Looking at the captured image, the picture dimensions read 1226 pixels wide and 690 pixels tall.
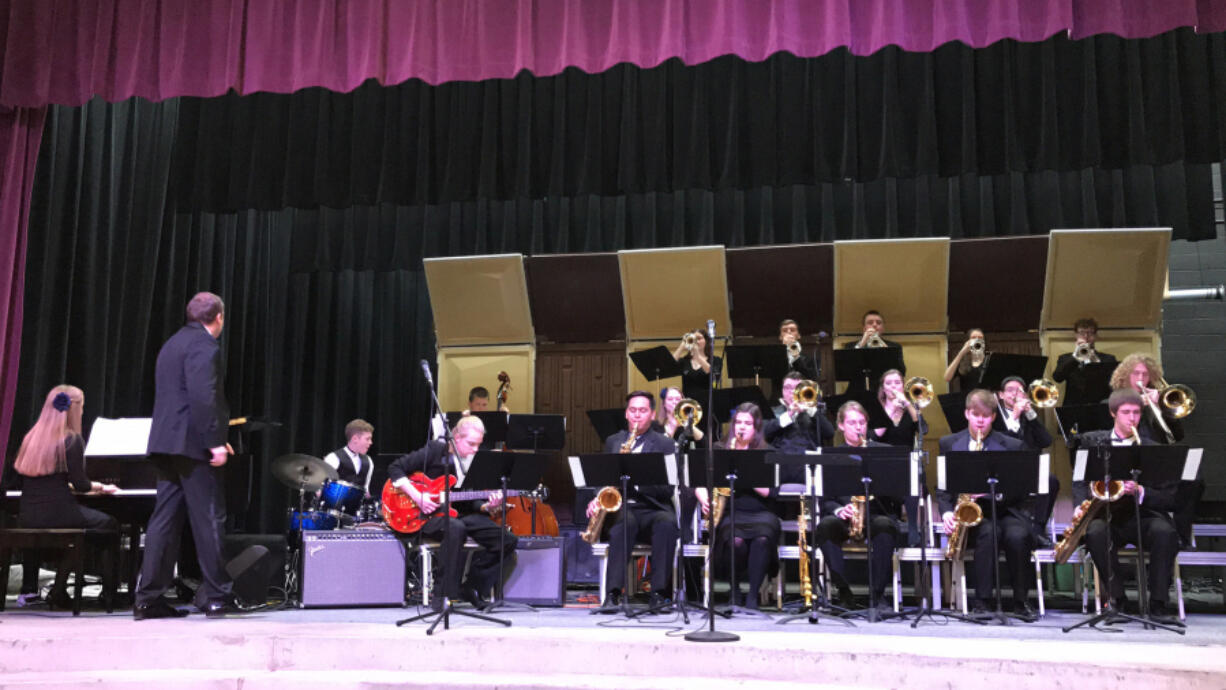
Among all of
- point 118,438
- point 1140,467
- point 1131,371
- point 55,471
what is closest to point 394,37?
point 118,438

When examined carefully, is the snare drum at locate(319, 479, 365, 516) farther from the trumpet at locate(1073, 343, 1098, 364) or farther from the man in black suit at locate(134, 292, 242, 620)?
the trumpet at locate(1073, 343, 1098, 364)

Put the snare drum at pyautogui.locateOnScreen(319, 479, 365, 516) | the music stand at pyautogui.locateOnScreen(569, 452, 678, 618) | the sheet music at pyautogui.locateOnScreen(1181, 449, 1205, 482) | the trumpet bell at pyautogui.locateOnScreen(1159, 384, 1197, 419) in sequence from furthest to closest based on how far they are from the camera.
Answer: the snare drum at pyautogui.locateOnScreen(319, 479, 365, 516) < the trumpet bell at pyautogui.locateOnScreen(1159, 384, 1197, 419) < the music stand at pyautogui.locateOnScreen(569, 452, 678, 618) < the sheet music at pyautogui.locateOnScreen(1181, 449, 1205, 482)

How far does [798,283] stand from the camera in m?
9.92

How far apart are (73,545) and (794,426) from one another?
15.8 ft

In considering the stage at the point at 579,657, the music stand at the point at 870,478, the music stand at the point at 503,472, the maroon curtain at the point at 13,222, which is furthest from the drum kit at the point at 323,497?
the music stand at the point at 870,478

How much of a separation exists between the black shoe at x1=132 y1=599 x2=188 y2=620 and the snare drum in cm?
171

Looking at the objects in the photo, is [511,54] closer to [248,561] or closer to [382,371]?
[248,561]

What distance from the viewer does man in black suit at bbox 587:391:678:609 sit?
22.4 ft

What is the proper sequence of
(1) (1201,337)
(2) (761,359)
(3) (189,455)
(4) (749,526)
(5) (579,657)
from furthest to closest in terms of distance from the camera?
(1) (1201,337), (2) (761,359), (4) (749,526), (3) (189,455), (5) (579,657)

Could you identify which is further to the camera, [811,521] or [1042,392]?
[1042,392]

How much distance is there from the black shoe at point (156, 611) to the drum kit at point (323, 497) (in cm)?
141

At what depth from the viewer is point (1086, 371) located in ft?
27.8

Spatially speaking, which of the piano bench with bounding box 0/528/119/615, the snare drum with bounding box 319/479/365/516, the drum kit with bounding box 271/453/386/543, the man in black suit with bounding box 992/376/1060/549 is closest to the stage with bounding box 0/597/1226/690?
the piano bench with bounding box 0/528/119/615

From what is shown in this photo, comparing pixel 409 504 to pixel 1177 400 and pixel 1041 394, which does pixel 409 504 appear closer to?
pixel 1041 394
